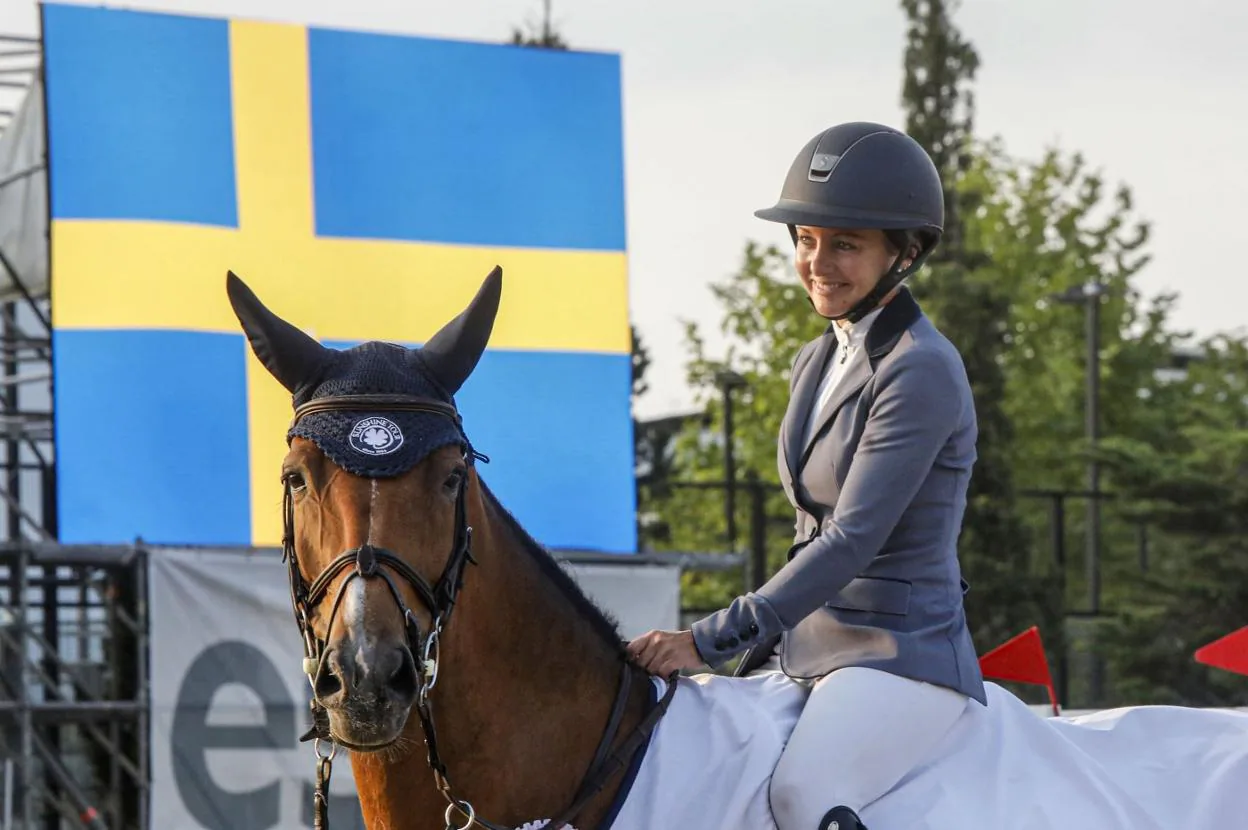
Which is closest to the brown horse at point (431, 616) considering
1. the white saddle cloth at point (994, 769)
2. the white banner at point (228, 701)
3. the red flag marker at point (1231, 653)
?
the white saddle cloth at point (994, 769)

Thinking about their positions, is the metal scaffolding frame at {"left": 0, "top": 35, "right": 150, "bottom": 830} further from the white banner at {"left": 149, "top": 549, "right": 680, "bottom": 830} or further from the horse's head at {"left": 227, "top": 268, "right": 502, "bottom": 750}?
Answer: the horse's head at {"left": 227, "top": 268, "right": 502, "bottom": 750}

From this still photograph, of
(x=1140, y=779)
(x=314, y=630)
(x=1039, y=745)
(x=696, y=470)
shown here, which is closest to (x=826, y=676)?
(x=1039, y=745)

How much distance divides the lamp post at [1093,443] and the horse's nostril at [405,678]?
49.3 ft

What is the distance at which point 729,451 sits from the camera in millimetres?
18578

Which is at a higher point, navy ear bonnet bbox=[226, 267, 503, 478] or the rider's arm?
navy ear bonnet bbox=[226, 267, 503, 478]

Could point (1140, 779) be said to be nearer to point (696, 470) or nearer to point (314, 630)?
point (314, 630)

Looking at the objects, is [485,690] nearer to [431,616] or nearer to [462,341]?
[431,616]

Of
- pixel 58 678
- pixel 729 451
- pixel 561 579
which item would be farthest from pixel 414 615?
pixel 729 451

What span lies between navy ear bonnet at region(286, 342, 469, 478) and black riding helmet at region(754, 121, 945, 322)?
34.1 inches

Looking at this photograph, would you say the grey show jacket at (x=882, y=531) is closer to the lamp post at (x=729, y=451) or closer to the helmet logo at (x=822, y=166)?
the helmet logo at (x=822, y=166)

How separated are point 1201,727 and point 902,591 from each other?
92cm

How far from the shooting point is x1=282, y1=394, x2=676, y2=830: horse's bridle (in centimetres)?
294

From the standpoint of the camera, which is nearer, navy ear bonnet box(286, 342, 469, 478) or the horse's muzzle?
the horse's muzzle

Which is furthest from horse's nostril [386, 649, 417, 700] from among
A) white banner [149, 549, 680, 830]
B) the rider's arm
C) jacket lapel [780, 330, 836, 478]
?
white banner [149, 549, 680, 830]
